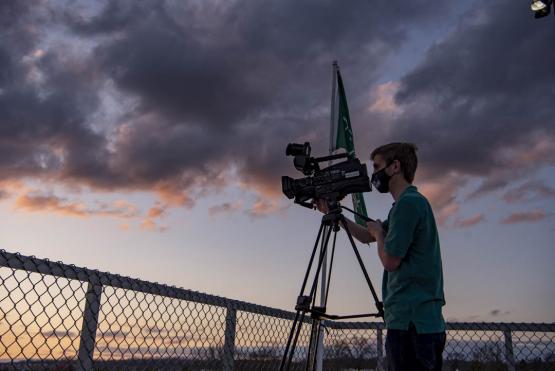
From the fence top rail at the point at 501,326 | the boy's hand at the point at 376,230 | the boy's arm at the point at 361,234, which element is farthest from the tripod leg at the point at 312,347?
the fence top rail at the point at 501,326

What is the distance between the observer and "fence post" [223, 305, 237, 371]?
13.5 feet

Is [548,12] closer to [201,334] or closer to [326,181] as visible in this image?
[326,181]

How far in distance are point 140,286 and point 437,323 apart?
1.88 meters

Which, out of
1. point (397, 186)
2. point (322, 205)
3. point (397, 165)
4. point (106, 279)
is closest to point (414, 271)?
point (397, 186)

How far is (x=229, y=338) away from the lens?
4.17 metres

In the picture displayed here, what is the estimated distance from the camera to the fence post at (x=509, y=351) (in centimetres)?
497

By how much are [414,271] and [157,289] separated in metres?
1.74

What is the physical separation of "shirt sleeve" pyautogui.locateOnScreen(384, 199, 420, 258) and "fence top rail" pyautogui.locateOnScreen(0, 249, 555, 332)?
161 centimetres

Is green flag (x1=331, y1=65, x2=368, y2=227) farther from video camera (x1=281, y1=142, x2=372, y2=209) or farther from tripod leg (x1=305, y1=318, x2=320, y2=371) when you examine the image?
tripod leg (x1=305, y1=318, x2=320, y2=371)

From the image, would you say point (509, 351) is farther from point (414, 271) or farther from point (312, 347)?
point (414, 271)

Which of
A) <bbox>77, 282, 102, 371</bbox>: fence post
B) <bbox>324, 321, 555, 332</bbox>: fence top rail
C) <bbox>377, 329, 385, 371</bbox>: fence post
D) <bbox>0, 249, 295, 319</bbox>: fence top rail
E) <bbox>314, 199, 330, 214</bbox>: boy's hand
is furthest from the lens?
<bbox>377, 329, 385, 371</bbox>: fence post

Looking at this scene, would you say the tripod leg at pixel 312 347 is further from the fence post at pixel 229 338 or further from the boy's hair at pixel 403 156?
the boy's hair at pixel 403 156

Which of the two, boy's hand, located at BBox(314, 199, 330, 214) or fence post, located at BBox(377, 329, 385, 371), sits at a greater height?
boy's hand, located at BBox(314, 199, 330, 214)

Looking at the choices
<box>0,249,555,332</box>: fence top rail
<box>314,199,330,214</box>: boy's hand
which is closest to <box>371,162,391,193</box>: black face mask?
<box>314,199,330,214</box>: boy's hand
